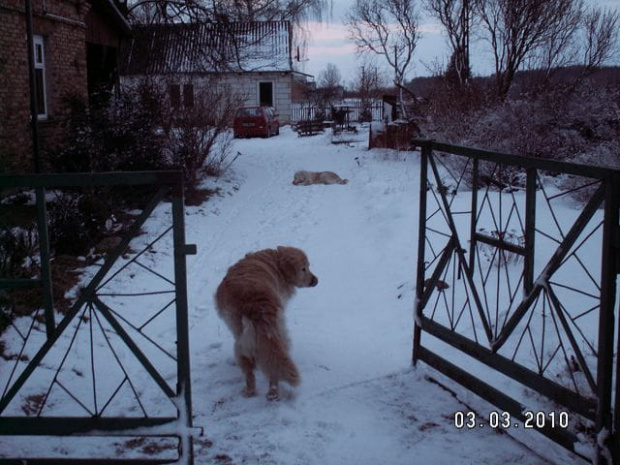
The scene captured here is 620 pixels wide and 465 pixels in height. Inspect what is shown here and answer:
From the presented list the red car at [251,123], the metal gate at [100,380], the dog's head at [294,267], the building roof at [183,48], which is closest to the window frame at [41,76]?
the building roof at [183,48]

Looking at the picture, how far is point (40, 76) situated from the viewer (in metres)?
13.8

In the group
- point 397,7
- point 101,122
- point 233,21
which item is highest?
point 397,7

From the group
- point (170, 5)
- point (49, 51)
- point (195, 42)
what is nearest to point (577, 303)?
point (49, 51)

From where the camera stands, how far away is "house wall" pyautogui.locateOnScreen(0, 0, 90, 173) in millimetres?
11743

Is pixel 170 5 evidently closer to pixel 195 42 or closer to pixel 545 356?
pixel 195 42

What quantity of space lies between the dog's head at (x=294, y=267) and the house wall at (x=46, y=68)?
22.0ft

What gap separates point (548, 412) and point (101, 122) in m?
9.96

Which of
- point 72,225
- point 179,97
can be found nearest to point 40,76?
point 179,97

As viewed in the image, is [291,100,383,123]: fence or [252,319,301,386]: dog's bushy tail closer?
[252,319,301,386]: dog's bushy tail

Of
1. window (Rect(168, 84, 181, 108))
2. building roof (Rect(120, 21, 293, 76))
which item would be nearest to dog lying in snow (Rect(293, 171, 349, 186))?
window (Rect(168, 84, 181, 108))

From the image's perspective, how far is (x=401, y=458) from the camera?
11.5 ft

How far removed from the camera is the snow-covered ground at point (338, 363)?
3596 mm

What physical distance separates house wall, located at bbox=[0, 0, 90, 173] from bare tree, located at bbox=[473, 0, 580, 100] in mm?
11215

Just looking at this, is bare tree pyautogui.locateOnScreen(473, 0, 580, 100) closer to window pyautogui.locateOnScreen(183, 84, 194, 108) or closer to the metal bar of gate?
window pyautogui.locateOnScreen(183, 84, 194, 108)
